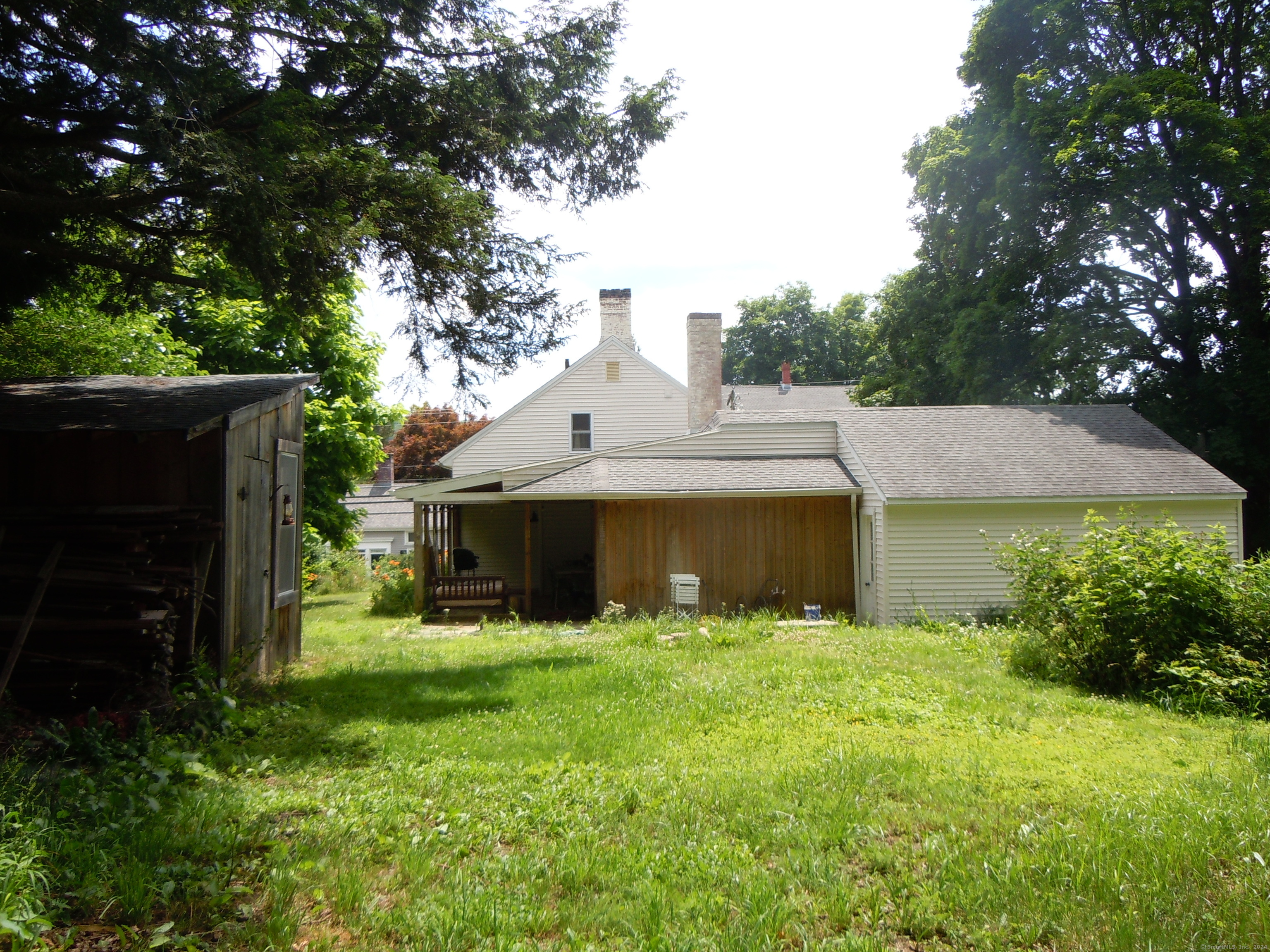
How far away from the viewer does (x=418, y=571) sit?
17.3 m

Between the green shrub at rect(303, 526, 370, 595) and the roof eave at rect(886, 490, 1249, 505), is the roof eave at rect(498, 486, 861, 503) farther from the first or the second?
the green shrub at rect(303, 526, 370, 595)

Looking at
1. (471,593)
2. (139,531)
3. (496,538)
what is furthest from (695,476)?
(139,531)

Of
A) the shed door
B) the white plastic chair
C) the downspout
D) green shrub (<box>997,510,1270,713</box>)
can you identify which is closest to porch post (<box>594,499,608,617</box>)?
the white plastic chair

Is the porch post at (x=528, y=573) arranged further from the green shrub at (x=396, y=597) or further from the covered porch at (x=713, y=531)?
the green shrub at (x=396, y=597)

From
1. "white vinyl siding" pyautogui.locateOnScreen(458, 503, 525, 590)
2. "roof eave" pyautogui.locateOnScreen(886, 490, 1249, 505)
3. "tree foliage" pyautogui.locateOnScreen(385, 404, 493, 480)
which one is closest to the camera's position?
"roof eave" pyautogui.locateOnScreen(886, 490, 1249, 505)

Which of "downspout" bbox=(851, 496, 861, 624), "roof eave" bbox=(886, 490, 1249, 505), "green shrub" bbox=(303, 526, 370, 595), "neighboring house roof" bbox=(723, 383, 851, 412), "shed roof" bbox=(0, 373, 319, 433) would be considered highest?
"neighboring house roof" bbox=(723, 383, 851, 412)

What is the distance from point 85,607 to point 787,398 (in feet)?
96.2

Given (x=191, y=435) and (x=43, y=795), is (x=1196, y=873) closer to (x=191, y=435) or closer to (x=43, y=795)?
(x=43, y=795)

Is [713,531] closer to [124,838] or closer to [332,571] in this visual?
[124,838]

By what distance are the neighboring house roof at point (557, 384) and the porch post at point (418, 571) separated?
859cm

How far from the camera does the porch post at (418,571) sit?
17.3 m

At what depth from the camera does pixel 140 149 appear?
8.25 meters

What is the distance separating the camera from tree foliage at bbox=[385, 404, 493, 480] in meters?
44.8

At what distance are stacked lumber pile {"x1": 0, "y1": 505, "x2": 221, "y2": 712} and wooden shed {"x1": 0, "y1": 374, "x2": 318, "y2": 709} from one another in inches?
0.5
